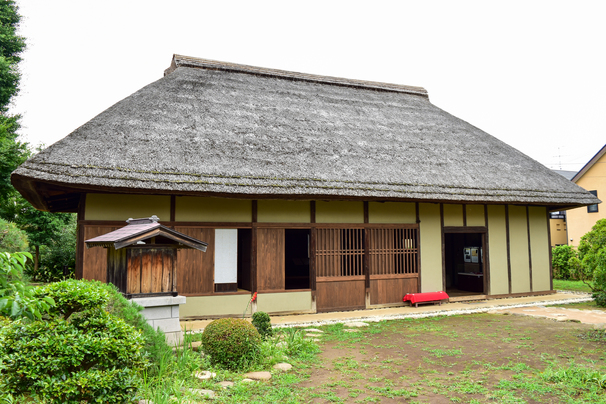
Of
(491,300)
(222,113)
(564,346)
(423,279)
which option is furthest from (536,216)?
(222,113)

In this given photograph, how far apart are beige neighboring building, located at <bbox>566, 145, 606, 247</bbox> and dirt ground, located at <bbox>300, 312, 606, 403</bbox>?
1517cm

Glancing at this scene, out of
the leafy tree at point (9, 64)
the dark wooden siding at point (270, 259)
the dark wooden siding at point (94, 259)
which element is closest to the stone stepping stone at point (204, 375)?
the dark wooden siding at point (94, 259)

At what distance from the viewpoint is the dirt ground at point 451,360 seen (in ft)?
14.9

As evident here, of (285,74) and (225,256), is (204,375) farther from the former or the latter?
(285,74)

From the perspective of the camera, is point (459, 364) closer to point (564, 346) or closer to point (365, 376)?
point (365, 376)

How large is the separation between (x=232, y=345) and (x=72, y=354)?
7.08 feet

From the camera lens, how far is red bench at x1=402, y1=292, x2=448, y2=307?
415 inches

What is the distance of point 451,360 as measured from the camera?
588cm

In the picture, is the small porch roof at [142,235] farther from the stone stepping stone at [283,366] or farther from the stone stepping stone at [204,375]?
the stone stepping stone at [283,366]

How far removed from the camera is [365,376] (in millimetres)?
5199

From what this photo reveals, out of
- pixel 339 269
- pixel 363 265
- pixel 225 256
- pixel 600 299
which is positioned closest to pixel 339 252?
pixel 339 269

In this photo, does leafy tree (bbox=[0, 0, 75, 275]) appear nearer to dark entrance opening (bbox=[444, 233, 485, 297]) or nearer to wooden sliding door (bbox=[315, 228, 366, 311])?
wooden sliding door (bbox=[315, 228, 366, 311])

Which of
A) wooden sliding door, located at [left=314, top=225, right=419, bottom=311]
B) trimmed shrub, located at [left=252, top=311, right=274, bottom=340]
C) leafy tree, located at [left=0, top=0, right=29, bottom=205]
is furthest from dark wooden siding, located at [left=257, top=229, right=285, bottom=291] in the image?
leafy tree, located at [left=0, top=0, right=29, bottom=205]

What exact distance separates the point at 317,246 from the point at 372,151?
110 inches
